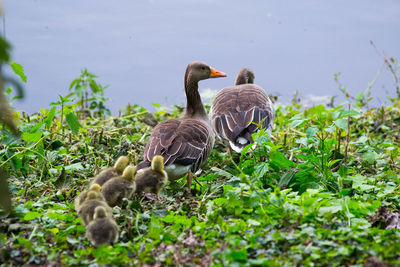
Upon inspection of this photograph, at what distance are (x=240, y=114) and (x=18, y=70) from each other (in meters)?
3.13

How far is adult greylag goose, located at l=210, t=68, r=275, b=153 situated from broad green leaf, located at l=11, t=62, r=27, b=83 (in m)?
2.80

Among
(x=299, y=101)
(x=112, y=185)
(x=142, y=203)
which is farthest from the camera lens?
(x=299, y=101)

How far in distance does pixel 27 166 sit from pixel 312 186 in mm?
3853

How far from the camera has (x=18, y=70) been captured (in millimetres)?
6121

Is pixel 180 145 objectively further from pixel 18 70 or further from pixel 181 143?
pixel 18 70

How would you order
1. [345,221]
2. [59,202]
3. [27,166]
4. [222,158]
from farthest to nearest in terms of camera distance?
[222,158] < [27,166] < [59,202] < [345,221]

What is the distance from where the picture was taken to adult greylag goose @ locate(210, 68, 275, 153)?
673cm

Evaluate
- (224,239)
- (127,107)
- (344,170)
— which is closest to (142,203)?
(224,239)

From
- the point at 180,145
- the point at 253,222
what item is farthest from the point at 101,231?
the point at 180,145

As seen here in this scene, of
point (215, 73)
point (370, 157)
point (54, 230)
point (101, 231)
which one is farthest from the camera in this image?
point (215, 73)

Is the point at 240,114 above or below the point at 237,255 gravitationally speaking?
above

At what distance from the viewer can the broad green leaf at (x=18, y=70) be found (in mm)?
6086

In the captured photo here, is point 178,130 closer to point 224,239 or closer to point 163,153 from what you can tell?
point 163,153

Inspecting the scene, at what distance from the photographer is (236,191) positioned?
4512 millimetres
